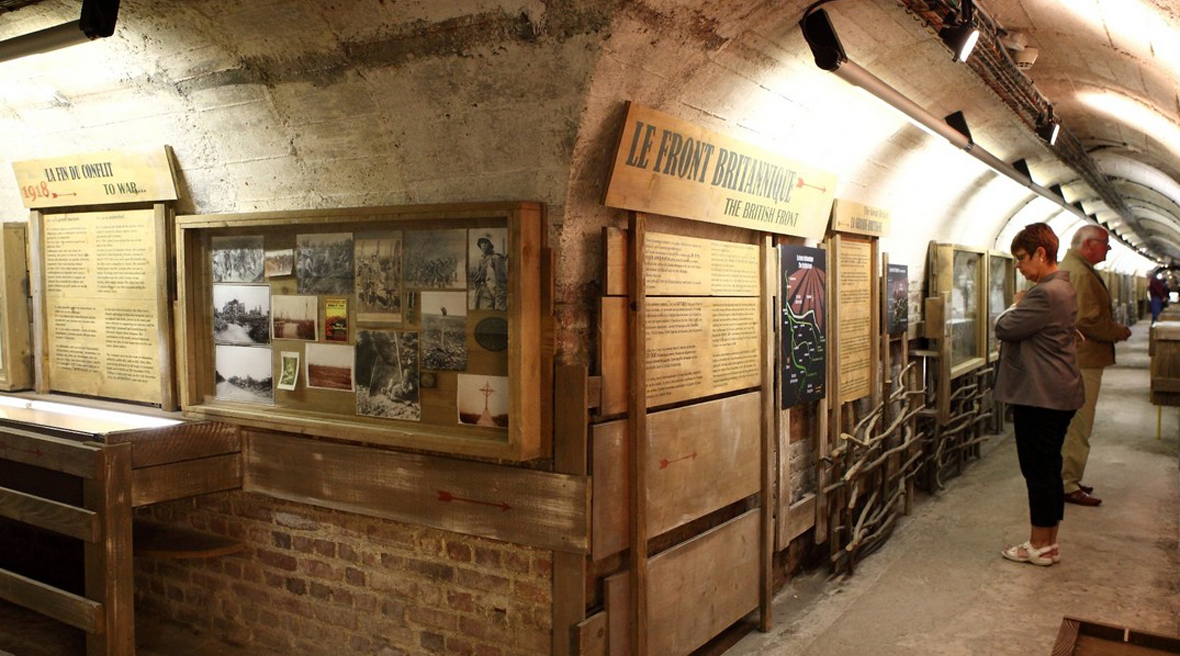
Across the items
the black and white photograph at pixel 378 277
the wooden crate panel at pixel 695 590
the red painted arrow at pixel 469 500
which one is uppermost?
the black and white photograph at pixel 378 277

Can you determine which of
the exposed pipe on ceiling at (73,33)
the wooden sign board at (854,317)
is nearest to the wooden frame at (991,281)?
the wooden sign board at (854,317)

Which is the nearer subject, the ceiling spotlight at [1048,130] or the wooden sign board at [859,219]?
the wooden sign board at [859,219]

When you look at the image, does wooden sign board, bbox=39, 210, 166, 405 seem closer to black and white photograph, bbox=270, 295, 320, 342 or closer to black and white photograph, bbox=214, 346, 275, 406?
black and white photograph, bbox=214, 346, 275, 406

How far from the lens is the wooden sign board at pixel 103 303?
404 centimetres

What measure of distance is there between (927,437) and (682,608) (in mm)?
3949

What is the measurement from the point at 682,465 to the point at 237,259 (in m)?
2.17

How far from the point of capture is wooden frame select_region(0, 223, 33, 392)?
4.42m

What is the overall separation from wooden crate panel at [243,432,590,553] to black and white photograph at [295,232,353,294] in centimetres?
66

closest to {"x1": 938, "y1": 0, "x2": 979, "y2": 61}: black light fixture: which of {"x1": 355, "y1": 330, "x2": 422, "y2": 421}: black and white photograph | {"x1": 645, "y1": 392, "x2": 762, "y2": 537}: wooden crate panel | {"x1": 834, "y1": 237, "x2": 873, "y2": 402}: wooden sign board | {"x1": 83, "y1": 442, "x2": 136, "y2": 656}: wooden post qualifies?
{"x1": 834, "y1": 237, "x2": 873, "y2": 402}: wooden sign board

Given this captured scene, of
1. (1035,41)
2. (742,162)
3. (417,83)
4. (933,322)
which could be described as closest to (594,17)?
(417,83)

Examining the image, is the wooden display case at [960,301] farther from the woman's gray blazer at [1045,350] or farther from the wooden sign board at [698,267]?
the wooden sign board at [698,267]

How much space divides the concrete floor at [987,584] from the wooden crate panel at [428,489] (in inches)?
57.4

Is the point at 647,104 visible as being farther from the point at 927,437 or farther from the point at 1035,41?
the point at 927,437

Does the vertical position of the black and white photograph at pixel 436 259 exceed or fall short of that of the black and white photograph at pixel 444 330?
it exceeds it
